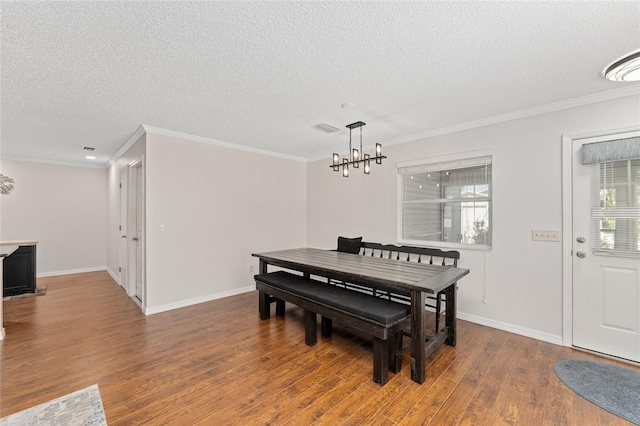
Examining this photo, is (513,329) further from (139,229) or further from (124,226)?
(124,226)

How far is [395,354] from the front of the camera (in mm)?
2371

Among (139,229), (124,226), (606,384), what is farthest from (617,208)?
(124,226)

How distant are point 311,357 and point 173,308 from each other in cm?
238

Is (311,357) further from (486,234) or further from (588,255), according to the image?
(588,255)

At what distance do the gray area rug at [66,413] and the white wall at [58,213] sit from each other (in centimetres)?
558

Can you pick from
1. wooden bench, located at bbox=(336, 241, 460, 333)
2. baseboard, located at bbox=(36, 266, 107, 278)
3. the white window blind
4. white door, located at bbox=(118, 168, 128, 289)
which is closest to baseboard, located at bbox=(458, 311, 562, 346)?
wooden bench, located at bbox=(336, 241, 460, 333)

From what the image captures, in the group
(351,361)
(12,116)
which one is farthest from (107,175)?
(351,361)

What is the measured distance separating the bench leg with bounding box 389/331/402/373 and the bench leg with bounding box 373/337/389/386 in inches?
6.5

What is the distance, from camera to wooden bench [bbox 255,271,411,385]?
2201mm

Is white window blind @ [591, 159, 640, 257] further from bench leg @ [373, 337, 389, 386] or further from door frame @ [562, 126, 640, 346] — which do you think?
bench leg @ [373, 337, 389, 386]

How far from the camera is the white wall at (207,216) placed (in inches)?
149

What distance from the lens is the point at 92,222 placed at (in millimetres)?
6465

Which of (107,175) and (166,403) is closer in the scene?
(166,403)

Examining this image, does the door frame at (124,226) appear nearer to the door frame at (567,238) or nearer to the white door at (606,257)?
the door frame at (567,238)
